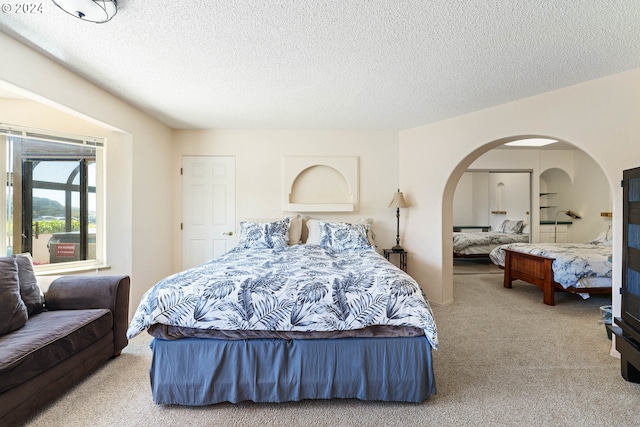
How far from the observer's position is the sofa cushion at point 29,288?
1.90 meters

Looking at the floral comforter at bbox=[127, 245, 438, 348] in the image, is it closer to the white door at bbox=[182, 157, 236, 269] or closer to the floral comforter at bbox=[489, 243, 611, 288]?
the white door at bbox=[182, 157, 236, 269]

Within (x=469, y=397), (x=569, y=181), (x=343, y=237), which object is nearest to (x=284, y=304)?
(x=469, y=397)

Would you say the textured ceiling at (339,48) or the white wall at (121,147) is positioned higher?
the textured ceiling at (339,48)

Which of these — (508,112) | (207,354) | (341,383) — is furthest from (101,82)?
(508,112)

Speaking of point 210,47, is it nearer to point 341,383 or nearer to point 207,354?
point 207,354

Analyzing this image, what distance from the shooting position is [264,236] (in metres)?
3.16

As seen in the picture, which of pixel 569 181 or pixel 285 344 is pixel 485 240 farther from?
pixel 285 344

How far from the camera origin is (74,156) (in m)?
2.84

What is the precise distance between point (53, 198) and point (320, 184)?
9.88 feet

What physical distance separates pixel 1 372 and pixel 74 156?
2.34 m

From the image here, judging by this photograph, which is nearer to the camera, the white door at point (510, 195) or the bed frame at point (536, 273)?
the bed frame at point (536, 273)

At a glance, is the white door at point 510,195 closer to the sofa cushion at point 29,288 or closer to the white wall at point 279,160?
the white wall at point 279,160

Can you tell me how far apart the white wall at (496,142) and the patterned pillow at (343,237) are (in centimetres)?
95

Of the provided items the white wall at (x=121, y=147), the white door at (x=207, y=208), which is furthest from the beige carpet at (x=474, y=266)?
the white wall at (x=121, y=147)
